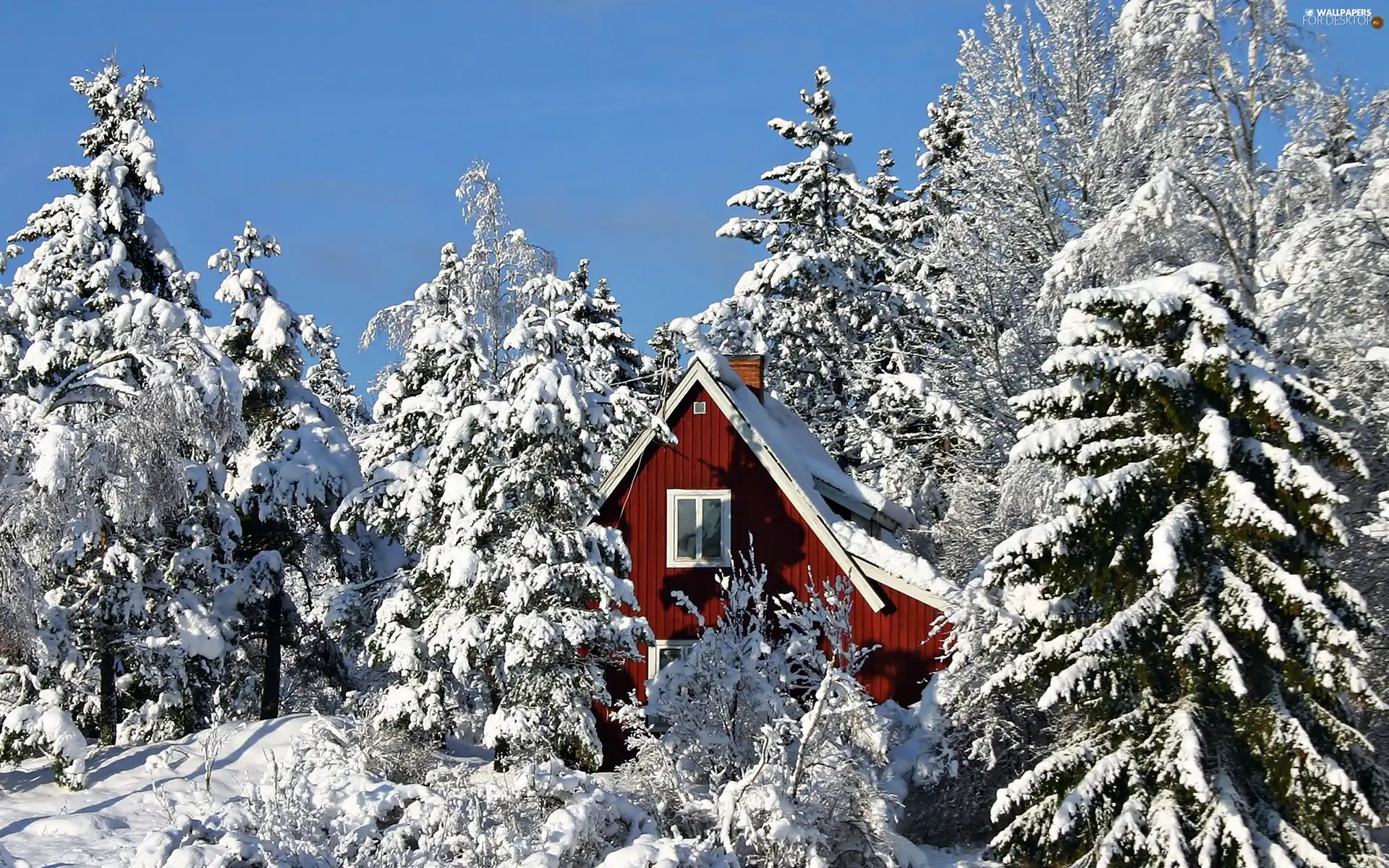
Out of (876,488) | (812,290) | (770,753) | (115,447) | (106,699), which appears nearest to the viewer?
(770,753)

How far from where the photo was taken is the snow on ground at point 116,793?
16.7 metres

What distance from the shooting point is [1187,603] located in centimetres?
1483

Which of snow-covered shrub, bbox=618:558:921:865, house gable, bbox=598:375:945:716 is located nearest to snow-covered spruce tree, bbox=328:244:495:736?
snow-covered shrub, bbox=618:558:921:865

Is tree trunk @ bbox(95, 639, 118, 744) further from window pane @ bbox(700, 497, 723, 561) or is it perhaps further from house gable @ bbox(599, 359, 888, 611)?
window pane @ bbox(700, 497, 723, 561)

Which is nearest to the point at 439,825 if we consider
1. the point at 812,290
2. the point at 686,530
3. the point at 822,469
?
the point at 686,530

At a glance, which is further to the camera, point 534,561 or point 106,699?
point 106,699

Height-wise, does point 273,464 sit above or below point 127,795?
above

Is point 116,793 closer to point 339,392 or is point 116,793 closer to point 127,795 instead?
point 127,795

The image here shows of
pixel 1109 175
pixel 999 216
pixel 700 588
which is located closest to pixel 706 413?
pixel 700 588

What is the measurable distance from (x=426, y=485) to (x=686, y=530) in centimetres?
564

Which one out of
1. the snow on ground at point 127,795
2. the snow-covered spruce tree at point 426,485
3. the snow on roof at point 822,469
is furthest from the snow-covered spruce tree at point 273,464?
the snow on roof at point 822,469

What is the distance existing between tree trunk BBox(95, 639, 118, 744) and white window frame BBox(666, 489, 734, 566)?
32.5 feet

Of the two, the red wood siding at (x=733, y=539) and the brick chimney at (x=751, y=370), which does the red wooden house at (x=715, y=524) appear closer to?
the red wood siding at (x=733, y=539)

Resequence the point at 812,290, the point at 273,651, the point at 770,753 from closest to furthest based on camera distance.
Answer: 1. the point at 770,753
2. the point at 273,651
3. the point at 812,290
